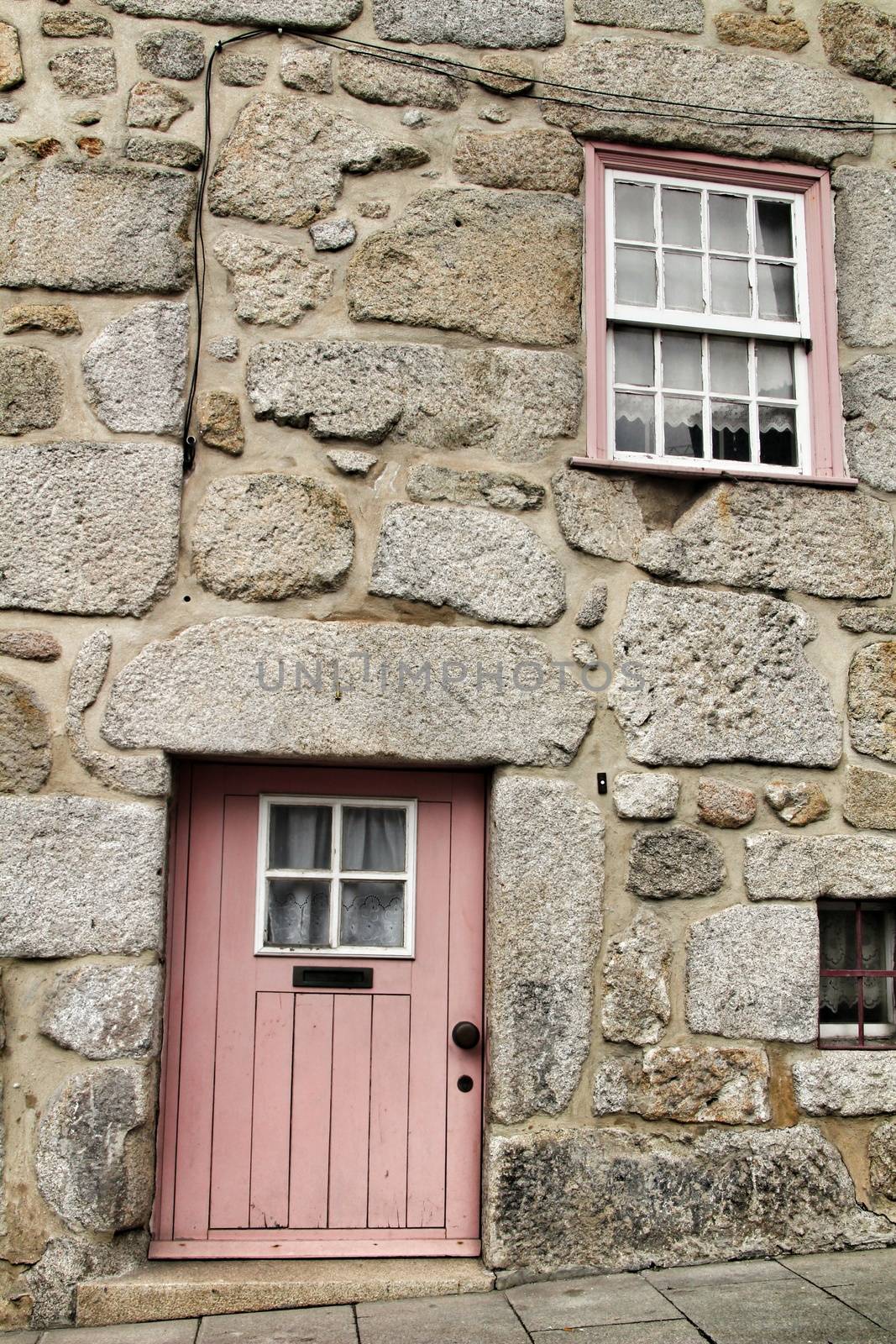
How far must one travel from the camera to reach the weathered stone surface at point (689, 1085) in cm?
360

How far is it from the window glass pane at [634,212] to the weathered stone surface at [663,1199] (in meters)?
3.02

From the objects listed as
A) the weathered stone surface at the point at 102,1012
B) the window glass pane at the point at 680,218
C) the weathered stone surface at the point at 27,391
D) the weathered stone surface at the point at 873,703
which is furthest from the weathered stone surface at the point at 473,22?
the weathered stone surface at the point at 102,1012

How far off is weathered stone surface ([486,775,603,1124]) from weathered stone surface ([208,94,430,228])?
2.04 meters

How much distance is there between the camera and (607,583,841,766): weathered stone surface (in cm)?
378

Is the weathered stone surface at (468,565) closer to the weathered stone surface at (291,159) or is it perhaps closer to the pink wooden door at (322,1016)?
the pink wooden door at (322,1016)

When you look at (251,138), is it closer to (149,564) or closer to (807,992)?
(149,564)

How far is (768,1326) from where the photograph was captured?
3.13 m

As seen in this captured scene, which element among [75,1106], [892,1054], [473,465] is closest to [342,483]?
[473,465]

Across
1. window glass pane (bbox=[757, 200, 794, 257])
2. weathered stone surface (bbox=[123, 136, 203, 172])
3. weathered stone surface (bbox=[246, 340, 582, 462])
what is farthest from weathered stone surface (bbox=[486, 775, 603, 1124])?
weathered stone surface (bbox=[123, 136, 203, 172])

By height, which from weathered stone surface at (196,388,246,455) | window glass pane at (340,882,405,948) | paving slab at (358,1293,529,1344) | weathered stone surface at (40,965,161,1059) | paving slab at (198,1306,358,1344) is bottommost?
paving slab at (198,1306,358,1344)

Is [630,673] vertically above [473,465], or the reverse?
[473,465]

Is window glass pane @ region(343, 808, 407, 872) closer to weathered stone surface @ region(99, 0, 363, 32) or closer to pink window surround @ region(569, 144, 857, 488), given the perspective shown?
pink window surround @ region(569, 144, 857, 488)

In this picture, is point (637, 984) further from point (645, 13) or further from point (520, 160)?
point (645, 13)

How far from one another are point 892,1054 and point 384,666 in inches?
81.0
